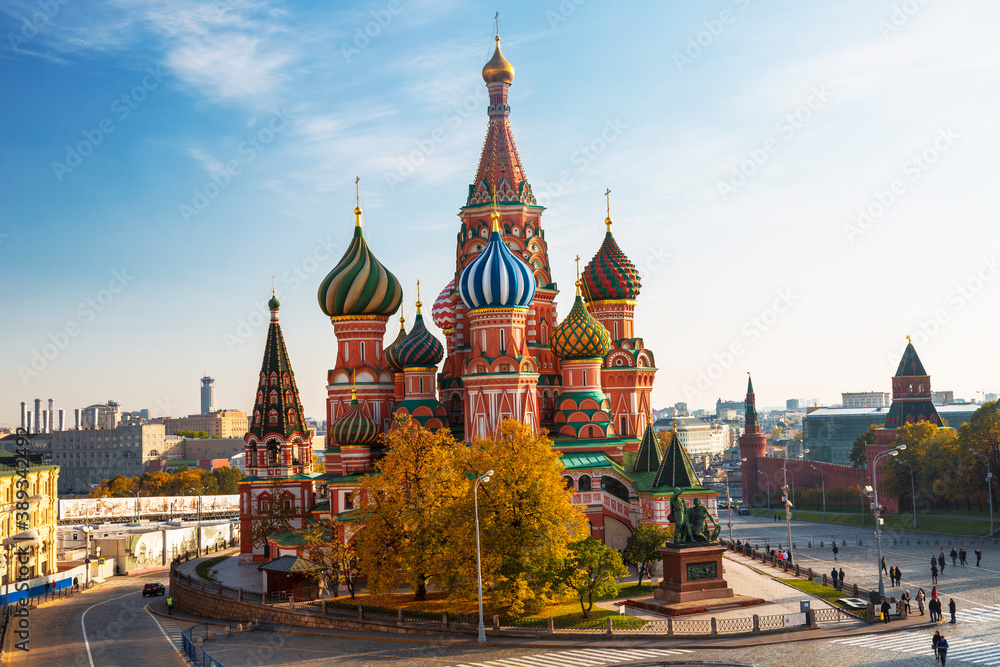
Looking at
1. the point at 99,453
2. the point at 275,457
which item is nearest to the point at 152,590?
the point at 275,457

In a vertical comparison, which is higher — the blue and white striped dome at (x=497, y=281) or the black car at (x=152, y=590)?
the blue and white striped dome at (x=497, y=281)

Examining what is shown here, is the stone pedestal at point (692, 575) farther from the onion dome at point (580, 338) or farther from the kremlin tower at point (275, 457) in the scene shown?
the kremlin tower at point (275, 457)

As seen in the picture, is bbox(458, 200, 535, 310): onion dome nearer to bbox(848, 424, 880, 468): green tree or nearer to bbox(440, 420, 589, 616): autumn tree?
bbox(440, 420, 589, 616): autumn tree

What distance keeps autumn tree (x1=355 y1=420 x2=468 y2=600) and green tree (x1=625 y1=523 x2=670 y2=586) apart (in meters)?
9.15

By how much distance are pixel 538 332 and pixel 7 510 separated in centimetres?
→ 3439

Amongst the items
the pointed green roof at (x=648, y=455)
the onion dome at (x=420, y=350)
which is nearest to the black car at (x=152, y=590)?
the onion dome at (x=420, y=350)

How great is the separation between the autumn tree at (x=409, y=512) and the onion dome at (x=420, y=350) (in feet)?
46.5

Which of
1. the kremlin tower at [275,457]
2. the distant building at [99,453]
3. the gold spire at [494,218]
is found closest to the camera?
the gold spire at [494,218]

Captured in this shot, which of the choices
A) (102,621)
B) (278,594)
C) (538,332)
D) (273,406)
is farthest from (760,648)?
(273,406)

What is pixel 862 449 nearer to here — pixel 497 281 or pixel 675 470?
pixel 675 470

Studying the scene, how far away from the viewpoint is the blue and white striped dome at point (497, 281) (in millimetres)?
51312

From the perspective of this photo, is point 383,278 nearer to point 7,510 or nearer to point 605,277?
point 605,277

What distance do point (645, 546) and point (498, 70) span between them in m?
34.1

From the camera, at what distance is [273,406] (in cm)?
6178
